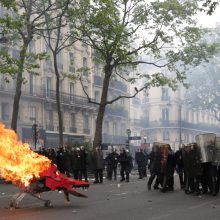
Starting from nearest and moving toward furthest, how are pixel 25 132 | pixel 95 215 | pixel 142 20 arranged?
pixel 95 215
pixel 142 20
pixel 25 132

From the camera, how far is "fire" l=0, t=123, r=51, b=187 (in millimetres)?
12969

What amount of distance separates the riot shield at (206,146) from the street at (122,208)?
54.8 inches

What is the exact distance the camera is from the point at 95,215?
12055mm

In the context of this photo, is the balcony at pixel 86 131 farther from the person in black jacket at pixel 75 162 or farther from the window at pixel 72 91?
the person in black jacket at pixel 75 162

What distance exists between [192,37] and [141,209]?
75.2 ft

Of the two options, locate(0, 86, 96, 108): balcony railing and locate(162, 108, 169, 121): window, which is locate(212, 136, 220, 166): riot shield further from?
locate(162, 108, 169, 121): window

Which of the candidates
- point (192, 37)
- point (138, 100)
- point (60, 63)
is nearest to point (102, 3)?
point (192, 37)

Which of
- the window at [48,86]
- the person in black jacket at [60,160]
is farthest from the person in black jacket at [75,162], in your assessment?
the window at [48,86]

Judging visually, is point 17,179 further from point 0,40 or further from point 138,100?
point 138,100

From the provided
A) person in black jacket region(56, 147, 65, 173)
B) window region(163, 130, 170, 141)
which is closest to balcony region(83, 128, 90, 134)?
person in black jacket region(56, 147, 65, 173)

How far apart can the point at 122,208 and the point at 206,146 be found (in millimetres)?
5479

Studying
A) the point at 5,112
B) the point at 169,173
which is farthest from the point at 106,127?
the point at 169,173

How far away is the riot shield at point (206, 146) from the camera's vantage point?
1756cm

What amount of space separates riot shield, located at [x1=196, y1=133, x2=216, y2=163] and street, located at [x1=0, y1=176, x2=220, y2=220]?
4.57ft
